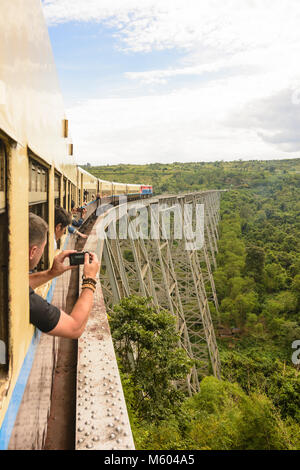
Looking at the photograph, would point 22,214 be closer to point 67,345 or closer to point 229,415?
point 67,345

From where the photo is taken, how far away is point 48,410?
165 cm

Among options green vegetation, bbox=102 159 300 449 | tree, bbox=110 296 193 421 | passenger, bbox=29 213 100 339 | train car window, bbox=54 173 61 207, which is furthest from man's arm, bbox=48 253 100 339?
tree, bbox=110 296 193 421

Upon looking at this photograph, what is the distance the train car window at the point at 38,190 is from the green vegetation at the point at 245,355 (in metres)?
2.62

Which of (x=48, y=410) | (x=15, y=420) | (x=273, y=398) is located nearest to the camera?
(x=15, y=420)

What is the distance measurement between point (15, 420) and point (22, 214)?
799 millimetres

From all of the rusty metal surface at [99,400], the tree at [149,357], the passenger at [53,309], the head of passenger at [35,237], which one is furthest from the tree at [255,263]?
the head of passenger at [35,237]

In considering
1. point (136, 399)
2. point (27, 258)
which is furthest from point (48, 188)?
point (136, 399)

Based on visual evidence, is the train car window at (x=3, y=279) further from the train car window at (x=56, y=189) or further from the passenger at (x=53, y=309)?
the train car window at (x=56, y=189)

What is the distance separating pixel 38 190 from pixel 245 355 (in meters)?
19.1

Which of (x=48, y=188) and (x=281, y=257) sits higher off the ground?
(x=48, y=188)

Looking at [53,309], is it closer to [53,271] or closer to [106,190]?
[53,271]

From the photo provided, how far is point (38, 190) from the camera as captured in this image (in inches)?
78.8

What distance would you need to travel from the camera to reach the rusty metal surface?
1.36 meters

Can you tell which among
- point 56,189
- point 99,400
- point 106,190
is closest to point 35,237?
point 99,400
